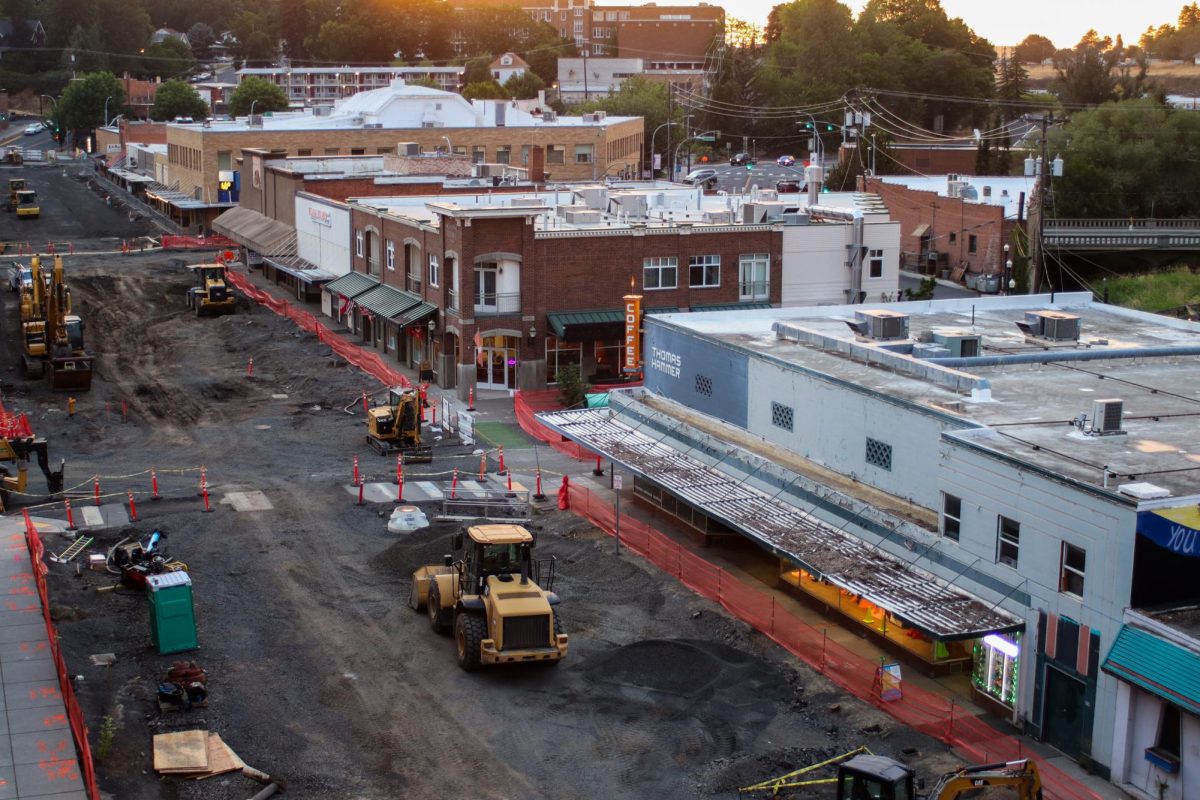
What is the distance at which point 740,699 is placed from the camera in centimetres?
2877

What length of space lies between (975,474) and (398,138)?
8651cm

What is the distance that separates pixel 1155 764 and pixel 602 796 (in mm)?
9350

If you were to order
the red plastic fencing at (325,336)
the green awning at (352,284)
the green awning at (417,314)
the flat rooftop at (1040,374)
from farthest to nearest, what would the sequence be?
1. the green awning at (352,284)
2. the red plastic fencing at (325,336)
3. the green awning at (417,314)
4. the flat rooftop at (1040,374)

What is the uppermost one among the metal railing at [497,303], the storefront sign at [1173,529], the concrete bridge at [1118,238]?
the concrete bridge at [1118,238]

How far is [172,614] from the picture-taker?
3028 centimetres

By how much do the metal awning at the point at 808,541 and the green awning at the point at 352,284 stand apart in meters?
27.0

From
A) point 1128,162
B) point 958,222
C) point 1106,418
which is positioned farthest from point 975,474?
point 1128,162

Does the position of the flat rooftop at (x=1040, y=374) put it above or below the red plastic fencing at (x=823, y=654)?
above

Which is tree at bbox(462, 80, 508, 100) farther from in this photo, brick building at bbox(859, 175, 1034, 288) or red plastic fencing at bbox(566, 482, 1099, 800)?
red plastic fencing at bbox(566, 482, 1099, 800)

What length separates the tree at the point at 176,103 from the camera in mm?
174500

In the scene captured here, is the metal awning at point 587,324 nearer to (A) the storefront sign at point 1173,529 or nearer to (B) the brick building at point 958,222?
(B) the brick building at point 958,222

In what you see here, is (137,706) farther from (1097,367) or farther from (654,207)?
(654,207)

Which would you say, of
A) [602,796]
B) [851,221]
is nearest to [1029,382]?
[602,796]

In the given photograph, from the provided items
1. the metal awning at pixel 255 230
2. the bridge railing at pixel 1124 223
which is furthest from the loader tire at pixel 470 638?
the bridge railing at pixel 1124 223
